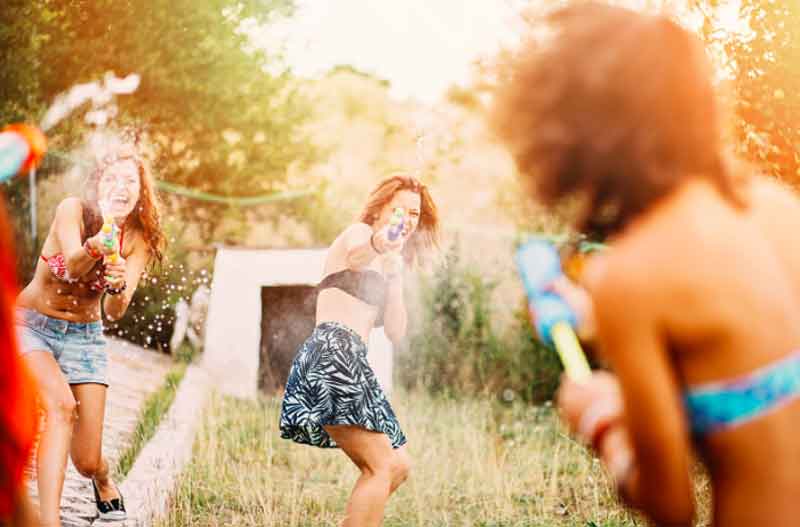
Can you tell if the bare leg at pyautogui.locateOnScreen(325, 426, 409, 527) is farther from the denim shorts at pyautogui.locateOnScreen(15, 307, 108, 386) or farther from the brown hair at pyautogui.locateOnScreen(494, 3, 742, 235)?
the brown hair at pyautogui.locateOnScreen(494, 3, 742, 235)

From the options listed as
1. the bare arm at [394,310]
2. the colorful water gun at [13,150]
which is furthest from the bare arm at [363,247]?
the colorful water gun at [13,150]

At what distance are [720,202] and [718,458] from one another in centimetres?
32

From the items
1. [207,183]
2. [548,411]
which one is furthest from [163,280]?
[548,411]

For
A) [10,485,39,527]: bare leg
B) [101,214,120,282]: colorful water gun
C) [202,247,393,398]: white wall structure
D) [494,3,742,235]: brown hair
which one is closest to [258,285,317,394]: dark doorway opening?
[202,247,393,398]: white wall structure

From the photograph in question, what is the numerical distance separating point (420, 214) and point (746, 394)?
2.41 metres

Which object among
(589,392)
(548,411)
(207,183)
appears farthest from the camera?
(548,411)

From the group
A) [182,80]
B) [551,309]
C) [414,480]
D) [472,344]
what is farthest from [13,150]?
[472,344]

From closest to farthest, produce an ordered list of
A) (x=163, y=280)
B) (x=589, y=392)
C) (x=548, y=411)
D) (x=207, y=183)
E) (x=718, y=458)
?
(x=718, y=458) < (x=589, y=392) < (x=163, y=280) < (x=207, y=183) < (x=548, y=411)

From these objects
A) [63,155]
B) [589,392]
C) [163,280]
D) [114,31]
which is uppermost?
[114,31]

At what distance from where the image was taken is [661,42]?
134 centimetres

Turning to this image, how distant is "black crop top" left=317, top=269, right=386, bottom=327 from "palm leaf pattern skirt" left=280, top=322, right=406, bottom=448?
0.13 metres

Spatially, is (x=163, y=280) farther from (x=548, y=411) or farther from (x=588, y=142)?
(x=588, y=142)

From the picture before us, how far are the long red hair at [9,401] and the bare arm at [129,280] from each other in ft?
6.62

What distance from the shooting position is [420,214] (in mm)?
3650
